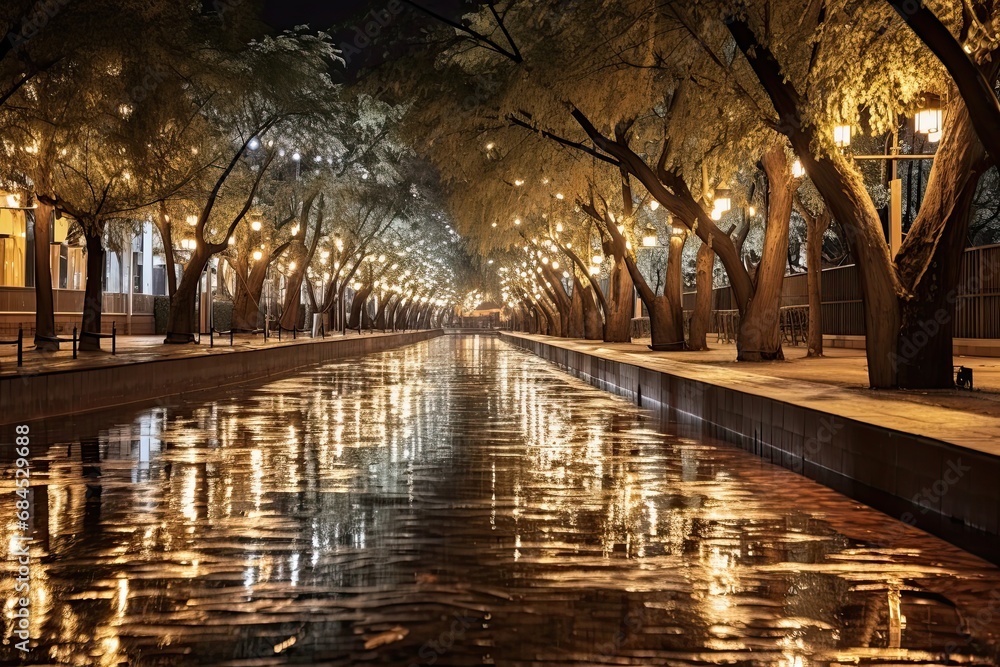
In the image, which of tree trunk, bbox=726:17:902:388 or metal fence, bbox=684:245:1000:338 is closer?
tree trunk, bbox=726:17:902:388

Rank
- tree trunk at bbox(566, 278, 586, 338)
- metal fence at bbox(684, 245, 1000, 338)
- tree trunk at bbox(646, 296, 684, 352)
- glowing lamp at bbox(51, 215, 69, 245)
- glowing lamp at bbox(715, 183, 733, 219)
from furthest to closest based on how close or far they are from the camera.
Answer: tree trunk at bbox(566, 278, 586, 338) < glowing lamp at bbox(51, 215, 69, 245) < tree trunk at bbox(646, 296, 684, 352) < metal fence at bbox(684, 245, 1000, 338) < glowing lamp at bbox(715, 183, 733, 219)

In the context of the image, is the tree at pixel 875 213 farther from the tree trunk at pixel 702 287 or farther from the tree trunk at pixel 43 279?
the tree trunk at pixel 43 279

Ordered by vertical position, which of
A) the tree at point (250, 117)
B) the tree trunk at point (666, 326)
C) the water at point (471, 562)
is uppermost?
the tree at point (250, 117)

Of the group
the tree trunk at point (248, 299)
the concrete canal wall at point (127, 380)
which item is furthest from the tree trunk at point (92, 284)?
the tree trunk at point (248, 299)

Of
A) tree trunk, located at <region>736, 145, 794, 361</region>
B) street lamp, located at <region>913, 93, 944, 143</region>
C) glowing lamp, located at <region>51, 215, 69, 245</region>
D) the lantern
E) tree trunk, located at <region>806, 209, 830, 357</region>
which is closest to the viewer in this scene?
street lamp, located at <region>913, 93, 944, 143</region>

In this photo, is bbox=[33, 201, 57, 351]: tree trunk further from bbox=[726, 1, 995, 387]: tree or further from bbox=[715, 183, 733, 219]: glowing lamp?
bbox=[726, 1, 995, 387]: tree

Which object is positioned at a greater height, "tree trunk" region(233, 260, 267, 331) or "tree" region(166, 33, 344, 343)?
"tree" region(166, 33, 344, 343)

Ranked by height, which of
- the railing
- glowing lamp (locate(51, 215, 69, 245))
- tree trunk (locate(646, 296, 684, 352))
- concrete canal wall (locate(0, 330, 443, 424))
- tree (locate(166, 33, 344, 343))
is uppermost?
tree (locate(166, 33, 344, 343))

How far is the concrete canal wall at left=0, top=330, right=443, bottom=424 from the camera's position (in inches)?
680

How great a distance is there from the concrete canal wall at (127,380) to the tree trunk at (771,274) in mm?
12312

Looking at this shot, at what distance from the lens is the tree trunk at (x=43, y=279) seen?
96.3 ft

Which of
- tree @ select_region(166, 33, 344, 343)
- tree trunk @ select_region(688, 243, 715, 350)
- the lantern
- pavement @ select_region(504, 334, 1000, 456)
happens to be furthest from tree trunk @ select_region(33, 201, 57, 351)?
the lantern

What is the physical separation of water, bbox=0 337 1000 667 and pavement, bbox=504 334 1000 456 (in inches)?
43.7

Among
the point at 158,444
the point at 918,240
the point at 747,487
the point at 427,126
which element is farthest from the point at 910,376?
the point at 427,126
